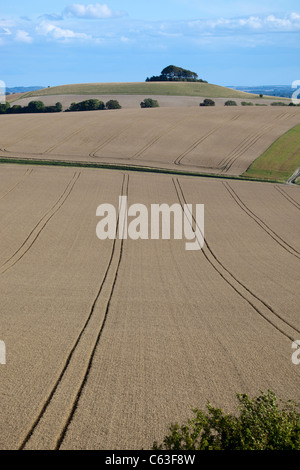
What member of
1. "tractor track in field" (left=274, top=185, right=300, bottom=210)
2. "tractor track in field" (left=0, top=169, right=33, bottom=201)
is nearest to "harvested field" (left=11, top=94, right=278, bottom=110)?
"tractor track in field" (left=0, top=169, right=33, bottom=201)

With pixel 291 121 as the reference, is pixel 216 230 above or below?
below

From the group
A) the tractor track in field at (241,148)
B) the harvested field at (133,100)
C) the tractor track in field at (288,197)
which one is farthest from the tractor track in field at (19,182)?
the harvested field at (133,100)

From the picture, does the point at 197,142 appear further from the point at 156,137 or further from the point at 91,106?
the point at 91,106

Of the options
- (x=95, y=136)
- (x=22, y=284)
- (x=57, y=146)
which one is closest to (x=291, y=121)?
(x=95, y=136)

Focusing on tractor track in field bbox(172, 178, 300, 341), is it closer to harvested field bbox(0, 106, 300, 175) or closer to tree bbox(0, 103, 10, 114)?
harvested field bbox(0, 106, 300, 175)

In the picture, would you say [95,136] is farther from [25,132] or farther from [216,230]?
[216,230]

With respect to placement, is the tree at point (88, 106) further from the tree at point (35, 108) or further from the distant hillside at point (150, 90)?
the distant hillside at point (150, 90)
